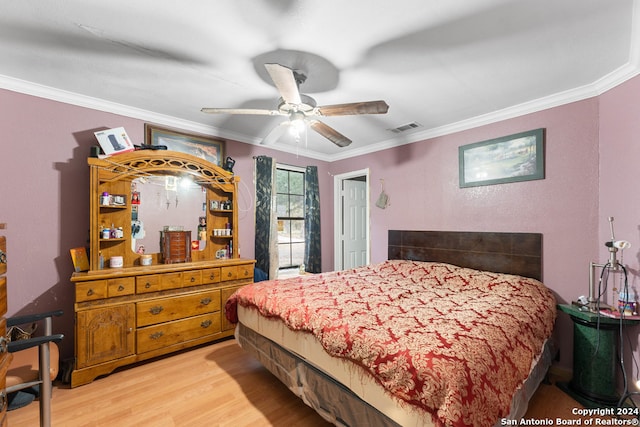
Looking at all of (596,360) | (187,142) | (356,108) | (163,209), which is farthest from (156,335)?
(596,360)

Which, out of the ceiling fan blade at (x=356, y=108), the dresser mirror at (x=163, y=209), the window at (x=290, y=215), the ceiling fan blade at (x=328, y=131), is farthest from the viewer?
the window at (x=290, y=215)

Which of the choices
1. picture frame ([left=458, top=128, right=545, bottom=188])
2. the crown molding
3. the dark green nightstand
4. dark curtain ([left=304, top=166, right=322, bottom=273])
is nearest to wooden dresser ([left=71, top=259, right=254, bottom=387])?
dark curtain ([left=304, top=166, right=322, bottom=273])

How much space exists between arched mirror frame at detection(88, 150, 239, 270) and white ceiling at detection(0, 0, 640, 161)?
60 centimetres

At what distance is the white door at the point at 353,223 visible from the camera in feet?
16.1

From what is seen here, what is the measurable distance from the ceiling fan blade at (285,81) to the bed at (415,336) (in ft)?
5.03

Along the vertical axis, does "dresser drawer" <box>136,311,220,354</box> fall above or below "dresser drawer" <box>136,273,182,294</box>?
below

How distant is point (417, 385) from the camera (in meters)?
1.22

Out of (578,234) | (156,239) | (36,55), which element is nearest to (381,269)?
(578,234)

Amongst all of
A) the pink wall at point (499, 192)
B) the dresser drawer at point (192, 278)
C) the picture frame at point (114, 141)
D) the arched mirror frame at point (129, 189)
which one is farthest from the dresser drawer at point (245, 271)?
the picture frame at point (114, 141)

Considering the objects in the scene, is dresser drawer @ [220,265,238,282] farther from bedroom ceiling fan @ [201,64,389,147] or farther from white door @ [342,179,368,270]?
white door @ [342,179,368,270]

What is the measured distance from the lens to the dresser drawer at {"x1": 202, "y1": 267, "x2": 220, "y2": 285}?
2.94 metres

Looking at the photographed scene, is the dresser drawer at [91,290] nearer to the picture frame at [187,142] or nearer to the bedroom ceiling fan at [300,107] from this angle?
the picture frame at [187,142]

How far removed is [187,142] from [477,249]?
3.73m

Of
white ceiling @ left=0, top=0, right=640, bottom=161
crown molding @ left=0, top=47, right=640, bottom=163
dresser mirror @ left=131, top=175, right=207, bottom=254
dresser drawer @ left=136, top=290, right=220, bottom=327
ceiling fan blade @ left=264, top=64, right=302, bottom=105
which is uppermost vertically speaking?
white ceiling @ left=0, top=0, right=640, bottom=161
